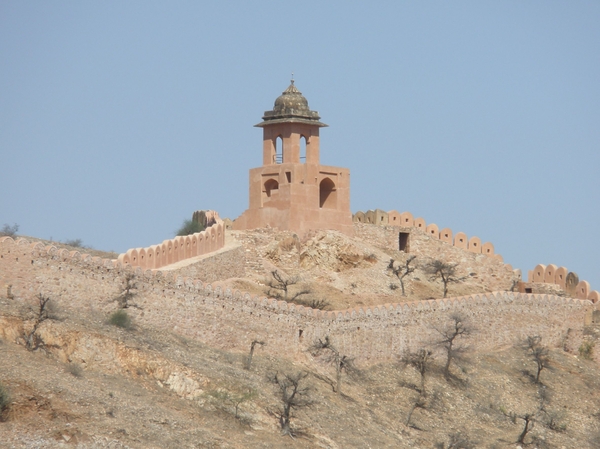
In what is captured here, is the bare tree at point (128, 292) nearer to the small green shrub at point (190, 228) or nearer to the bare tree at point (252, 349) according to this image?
the bare tree at point (252, 349)

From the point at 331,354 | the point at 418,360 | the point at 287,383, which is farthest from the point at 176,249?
the point at 287,383

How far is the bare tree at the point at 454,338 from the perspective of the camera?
46.1m

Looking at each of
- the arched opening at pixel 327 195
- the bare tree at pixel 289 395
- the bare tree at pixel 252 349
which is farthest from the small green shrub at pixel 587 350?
the bare tree at pixel 252 349

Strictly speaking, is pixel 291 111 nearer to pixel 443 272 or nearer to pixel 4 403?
pixel 443 272

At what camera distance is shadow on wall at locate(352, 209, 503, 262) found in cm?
5641

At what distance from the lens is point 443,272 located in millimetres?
53938

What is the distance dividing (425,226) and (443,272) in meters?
A: 3.40

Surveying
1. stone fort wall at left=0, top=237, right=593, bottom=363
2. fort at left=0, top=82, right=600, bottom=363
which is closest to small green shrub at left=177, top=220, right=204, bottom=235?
fort at left=0, top=82, right=600, bottom=363

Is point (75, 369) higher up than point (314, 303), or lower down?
lower down

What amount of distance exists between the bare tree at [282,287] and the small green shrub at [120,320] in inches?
318

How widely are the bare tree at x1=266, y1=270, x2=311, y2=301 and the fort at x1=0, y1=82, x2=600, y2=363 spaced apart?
96 cm

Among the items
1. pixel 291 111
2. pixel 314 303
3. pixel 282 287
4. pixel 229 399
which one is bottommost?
pixel 229 399

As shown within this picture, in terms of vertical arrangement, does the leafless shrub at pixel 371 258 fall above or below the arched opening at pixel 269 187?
below

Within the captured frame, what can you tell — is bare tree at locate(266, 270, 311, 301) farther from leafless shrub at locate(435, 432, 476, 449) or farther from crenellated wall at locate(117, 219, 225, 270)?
leafless shrub at locate(435, 432, 476, 449)
